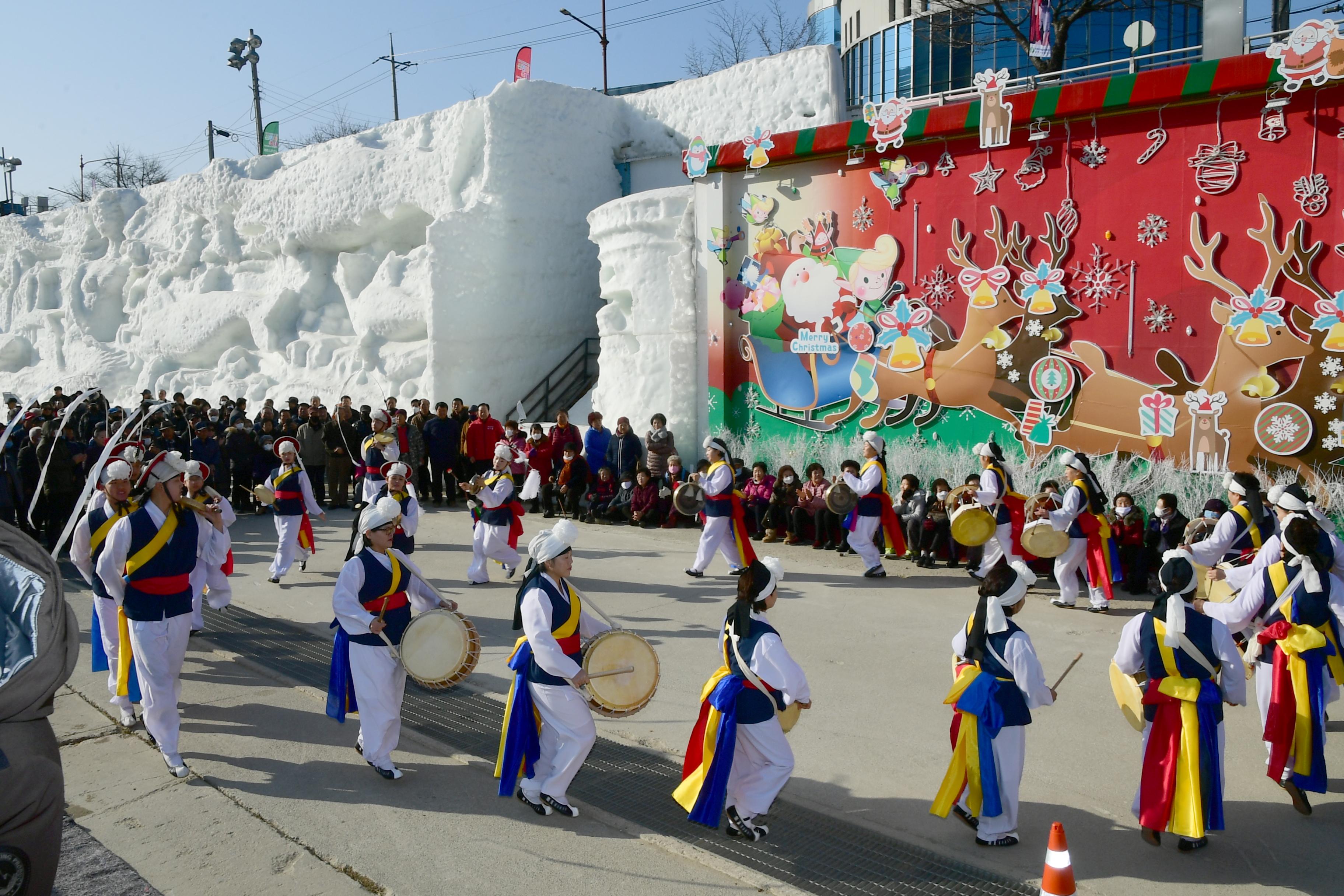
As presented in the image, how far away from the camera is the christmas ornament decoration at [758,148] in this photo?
1334cm

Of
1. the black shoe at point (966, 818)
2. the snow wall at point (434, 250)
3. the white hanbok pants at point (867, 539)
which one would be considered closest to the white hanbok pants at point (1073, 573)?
the white hanbok pants at point (867, 539)

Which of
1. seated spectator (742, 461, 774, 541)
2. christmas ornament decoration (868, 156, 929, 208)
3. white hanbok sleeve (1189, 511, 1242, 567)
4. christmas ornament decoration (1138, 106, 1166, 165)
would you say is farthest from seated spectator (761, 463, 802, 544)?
white hanbok sleeve (1189, 511, 1242, 567)

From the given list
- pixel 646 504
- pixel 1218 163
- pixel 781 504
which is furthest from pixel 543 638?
pixel 1218 163

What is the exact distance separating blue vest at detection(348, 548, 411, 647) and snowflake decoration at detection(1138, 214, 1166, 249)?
8.57 metres

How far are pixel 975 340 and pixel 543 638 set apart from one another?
27.3ft

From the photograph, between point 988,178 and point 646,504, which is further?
point 646,504

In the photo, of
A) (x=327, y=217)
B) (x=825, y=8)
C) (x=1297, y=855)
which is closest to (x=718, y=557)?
(x=1297, y=855)

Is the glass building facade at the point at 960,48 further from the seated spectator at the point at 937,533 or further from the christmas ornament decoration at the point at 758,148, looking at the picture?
the seated spectator at the point at 937,533

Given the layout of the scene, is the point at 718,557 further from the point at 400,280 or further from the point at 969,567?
the point at 400,280

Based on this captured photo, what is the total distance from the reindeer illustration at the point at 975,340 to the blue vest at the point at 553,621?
7.87 m

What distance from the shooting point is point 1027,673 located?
4.60 metres

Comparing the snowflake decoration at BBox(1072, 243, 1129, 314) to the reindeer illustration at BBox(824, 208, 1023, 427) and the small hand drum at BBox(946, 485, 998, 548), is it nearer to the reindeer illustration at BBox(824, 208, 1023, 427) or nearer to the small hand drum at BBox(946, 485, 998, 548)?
the reindeer illustration at BBox(824, 208, 1023, 427)

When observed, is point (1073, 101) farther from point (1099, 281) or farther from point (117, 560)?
point (117, 560)

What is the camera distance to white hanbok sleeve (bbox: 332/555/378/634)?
212 inches
